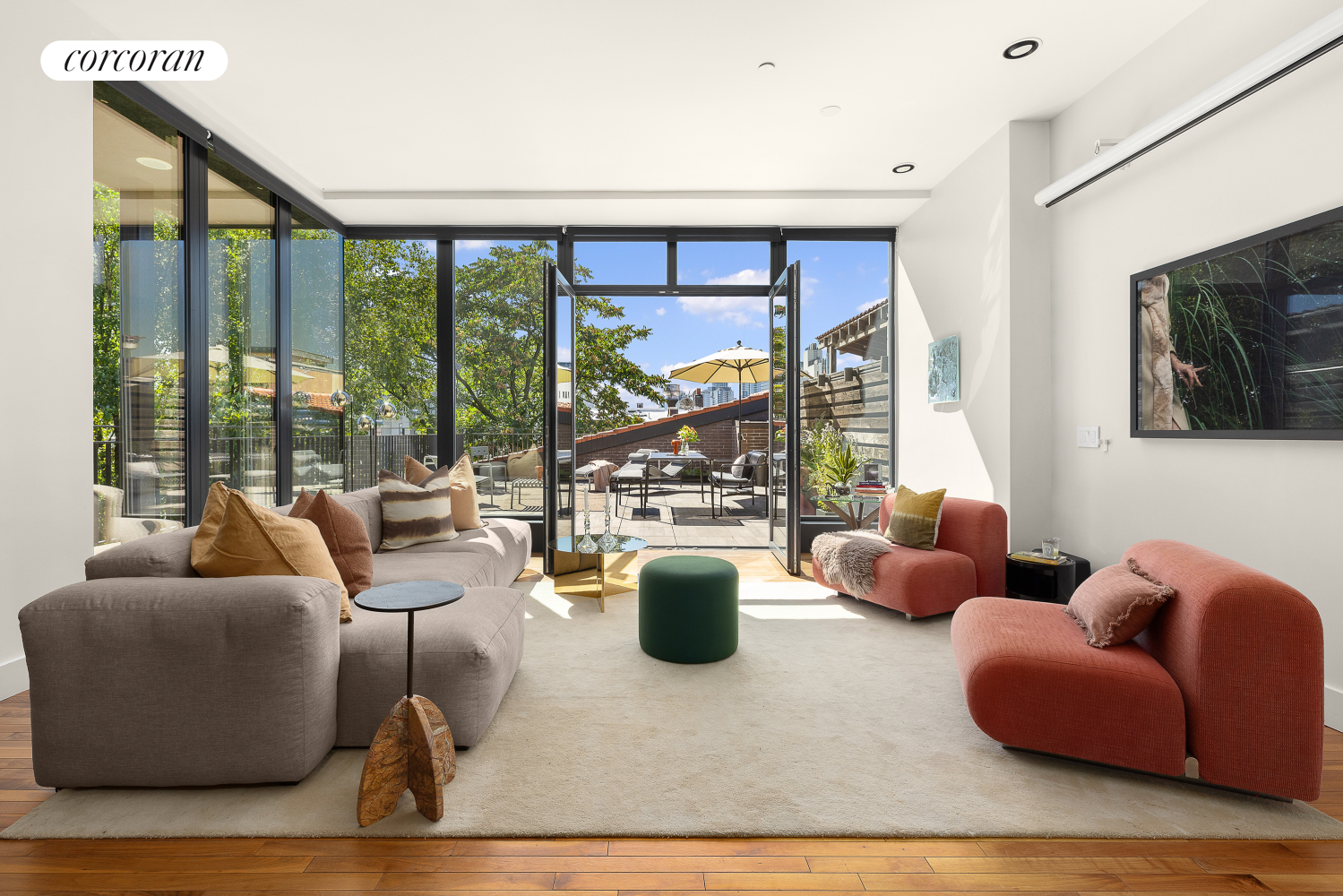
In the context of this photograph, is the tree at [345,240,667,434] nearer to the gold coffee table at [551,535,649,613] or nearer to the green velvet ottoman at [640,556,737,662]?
the gold coffee table at [551,535,649,613]

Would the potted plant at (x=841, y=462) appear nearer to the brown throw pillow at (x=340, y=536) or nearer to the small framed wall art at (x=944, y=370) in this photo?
the small framed wall art at (x=944, y=370)

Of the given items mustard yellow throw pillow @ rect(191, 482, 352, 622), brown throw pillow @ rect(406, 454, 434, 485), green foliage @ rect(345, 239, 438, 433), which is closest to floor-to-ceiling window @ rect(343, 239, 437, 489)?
green foliage @ rect(345, 239, 438, 433)

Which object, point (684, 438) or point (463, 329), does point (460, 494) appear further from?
point (684, 438)

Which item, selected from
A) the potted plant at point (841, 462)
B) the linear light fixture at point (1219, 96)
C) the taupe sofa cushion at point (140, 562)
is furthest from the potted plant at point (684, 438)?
the taupe sofa cushion at point (140, 562)

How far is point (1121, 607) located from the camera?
2162 mm

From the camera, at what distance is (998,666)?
6.99 feet

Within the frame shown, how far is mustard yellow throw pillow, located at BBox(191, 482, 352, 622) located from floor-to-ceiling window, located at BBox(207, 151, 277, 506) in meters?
1.97

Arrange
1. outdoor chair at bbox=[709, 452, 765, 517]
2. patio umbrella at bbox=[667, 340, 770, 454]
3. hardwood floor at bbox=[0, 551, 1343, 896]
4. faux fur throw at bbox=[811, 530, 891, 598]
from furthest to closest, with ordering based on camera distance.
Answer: patio umbrella at bbox=[667, 340, 770, 454] → outdoor chair at bbox=[709, 452, 765, 517] → faux fur throw at bbox=[811, 530, 891, 598] → hardwood floor at bbox=[0, 551, 1343, 896]

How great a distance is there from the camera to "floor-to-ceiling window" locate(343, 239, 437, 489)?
18.3 feet

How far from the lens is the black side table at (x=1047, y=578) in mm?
3496

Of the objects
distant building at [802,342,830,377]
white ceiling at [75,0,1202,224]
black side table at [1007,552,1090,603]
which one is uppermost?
white ceiling at [75,0,1202,224]

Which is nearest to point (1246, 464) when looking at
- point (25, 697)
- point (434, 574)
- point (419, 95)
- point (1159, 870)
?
point (1159, 870)

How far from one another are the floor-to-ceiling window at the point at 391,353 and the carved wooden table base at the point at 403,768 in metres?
4.12

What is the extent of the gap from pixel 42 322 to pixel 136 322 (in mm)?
617
